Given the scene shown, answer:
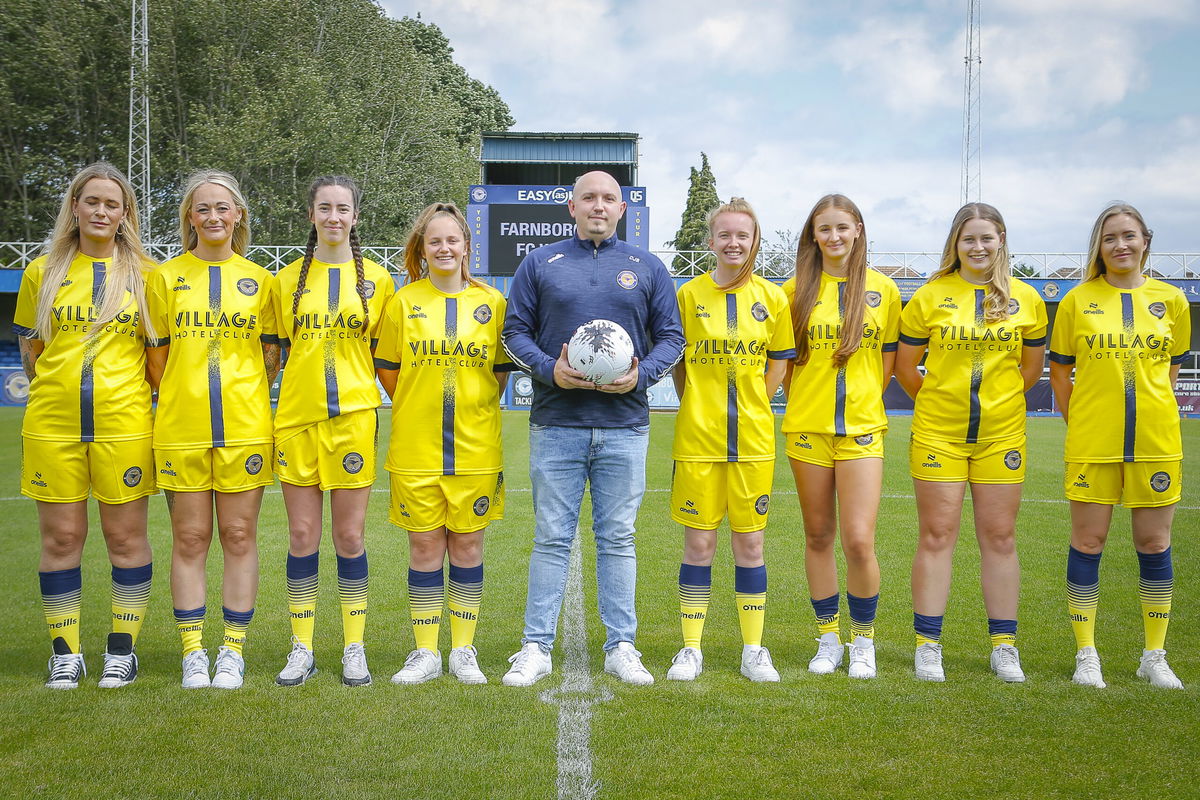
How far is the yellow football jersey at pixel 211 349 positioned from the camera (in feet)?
12.9

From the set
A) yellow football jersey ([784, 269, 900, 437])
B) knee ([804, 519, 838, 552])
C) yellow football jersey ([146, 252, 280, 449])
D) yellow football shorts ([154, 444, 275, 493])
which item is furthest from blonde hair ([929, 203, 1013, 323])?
yellow football shorts ([154, 444, 275, 493])

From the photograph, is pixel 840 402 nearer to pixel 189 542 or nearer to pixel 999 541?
pixel 999 541

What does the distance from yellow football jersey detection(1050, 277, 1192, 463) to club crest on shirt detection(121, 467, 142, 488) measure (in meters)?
4.11

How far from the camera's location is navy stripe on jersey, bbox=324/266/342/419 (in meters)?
3.97

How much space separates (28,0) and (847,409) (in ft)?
107

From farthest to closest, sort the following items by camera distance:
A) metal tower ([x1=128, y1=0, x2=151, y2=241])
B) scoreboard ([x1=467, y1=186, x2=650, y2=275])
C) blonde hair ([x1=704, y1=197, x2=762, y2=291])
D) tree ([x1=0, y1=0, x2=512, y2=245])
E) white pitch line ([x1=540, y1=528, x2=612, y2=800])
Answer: tree ([x1=0, y1=0, x2=512, y2=245])
metal tower ([x1=128, y1=0, x2=151, y2=241])
scoreboard ([x1=467, y1=186, x2=650, y2=275])
blonde hair ([x1=704, y1=197, x2=762, y2=291])
white pitch line ([x1=540, y1=528, x2=612, y2=800])

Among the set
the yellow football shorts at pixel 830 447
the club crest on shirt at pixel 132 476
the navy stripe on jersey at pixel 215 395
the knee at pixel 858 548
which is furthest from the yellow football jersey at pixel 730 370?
the club crest on shirt at pixel 132 476

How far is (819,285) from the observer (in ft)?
14.0

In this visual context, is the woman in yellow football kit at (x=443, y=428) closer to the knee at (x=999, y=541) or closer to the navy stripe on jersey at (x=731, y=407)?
the navy stripe on jersey at (x=731, y=407)

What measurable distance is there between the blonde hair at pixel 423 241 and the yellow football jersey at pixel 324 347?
0.25 meters

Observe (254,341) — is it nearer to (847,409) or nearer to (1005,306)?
(847,409)

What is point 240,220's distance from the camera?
4.22 metres

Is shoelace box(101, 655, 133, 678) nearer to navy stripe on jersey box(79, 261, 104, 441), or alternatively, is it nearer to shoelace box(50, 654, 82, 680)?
shoelace box(50, 654, 82, 680)

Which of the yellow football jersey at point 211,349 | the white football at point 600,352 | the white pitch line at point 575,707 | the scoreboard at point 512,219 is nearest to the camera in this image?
the white pitch line at point 575,707
